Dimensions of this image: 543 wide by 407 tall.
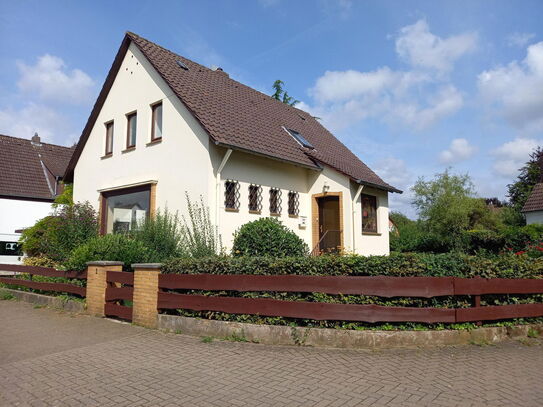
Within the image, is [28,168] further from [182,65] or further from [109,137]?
[182,65]

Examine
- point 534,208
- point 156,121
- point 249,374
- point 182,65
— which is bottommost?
point 249,374

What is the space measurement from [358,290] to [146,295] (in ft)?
12.9

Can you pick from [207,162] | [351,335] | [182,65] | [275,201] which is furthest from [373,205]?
[351,335]

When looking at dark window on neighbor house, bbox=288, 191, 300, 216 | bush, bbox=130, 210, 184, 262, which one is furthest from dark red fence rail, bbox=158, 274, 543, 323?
A: dark window on neighbor house, bbox=288, 191, 300, 216

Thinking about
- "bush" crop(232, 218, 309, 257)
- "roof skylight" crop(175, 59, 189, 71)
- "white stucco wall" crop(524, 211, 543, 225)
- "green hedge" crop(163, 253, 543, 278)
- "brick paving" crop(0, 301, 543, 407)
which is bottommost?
"brick paving" crop(0, 301, 543, 407)

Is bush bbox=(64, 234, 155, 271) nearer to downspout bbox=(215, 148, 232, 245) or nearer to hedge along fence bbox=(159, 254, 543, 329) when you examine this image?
downspout bbox=(215, 148, 232, 245)

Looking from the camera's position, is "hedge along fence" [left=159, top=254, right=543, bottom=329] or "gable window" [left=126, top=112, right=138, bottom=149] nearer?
"hedge along fence" [left=159, top=254, right=543, bottom=329]

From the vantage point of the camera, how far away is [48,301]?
9.94 metres

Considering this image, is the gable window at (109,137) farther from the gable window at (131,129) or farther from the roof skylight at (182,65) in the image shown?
the roof skylight at (182,65)

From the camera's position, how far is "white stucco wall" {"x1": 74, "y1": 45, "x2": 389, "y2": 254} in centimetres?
1184

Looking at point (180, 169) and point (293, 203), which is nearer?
point (180, 169)

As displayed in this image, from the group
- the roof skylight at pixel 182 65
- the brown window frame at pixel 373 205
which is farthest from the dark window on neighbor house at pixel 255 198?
the roof skylight at pixel 182 65

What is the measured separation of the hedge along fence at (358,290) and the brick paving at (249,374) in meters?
0.52

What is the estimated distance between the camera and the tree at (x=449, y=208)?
2480 centimetres
